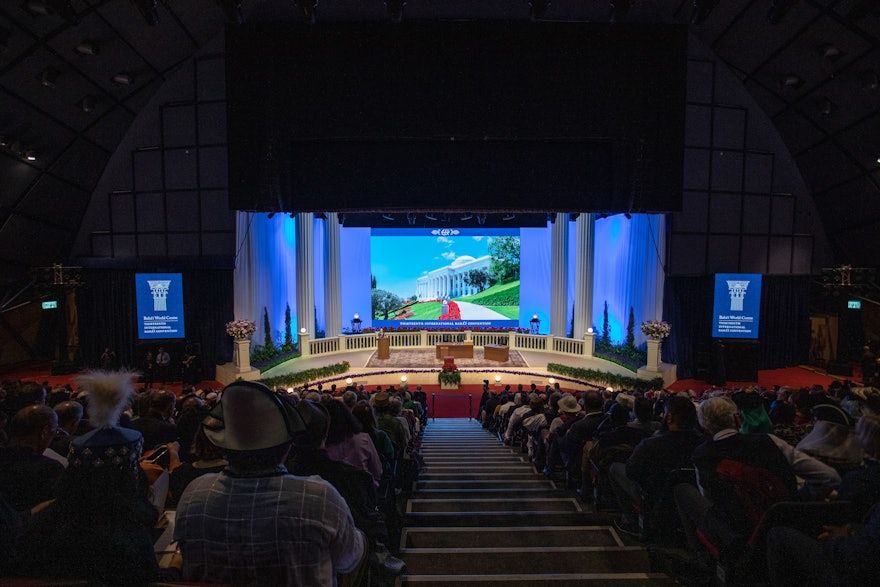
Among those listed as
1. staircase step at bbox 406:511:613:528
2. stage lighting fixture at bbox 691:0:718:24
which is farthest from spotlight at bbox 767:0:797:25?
staircase step at bbox 406:511:613:528

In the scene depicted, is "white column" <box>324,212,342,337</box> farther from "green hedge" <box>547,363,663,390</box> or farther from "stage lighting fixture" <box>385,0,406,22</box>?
"stage lighting fixture" <box>385,0,406,22</box>

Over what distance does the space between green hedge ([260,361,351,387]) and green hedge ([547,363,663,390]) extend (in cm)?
602

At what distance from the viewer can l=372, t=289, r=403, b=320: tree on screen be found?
1877cm

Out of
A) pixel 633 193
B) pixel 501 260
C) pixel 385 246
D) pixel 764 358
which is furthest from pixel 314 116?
pixel 764 358

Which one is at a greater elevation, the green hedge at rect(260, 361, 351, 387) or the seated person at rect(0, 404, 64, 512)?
the seated person at rect(0, 404, 64, 512)

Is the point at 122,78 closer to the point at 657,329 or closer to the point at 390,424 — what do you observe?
the point at 390,424

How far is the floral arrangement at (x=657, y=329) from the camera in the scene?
37.7 feet

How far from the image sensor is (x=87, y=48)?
28.2 ft

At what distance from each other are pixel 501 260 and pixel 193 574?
18.0 metres

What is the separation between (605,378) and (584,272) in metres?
5.17

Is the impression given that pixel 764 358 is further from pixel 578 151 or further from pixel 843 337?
pixel 578 151

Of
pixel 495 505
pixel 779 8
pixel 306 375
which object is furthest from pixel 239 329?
pixel 779 8

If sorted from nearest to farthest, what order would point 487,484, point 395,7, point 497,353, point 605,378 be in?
point 487,484 → point 395,7 → point 605,378 → point 497,353

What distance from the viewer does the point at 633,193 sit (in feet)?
32.7
